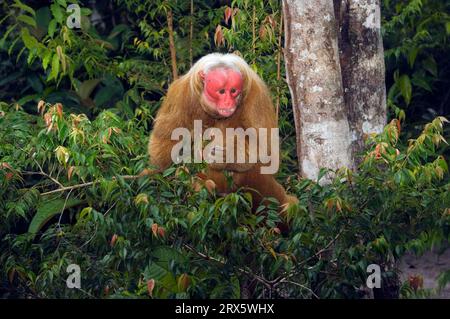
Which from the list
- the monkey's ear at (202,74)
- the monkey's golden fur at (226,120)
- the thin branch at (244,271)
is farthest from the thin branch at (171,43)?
the thin branch at (244,271)

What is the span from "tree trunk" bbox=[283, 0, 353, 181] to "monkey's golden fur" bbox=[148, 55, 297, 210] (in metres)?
0.26

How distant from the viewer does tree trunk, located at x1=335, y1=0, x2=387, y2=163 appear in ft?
23.0

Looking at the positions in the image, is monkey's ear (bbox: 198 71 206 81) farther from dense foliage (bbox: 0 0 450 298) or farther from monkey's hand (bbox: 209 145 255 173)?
dense foliage (bbox: 0 0 450 298)

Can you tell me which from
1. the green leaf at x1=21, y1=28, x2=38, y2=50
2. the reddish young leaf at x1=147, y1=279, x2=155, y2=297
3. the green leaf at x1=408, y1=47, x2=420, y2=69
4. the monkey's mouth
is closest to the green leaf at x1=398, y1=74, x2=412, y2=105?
the green leaf at x1=408, y1=47, x2=420, y2=69

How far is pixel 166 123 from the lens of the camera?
7.01 meters

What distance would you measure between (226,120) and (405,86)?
2609 mm

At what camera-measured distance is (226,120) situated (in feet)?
22.7

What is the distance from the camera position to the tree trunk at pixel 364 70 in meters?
7.00

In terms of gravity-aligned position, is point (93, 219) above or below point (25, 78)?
below

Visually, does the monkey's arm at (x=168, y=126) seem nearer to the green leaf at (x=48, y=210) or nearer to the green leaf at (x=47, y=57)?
the green leaf at (x=48, y=210)

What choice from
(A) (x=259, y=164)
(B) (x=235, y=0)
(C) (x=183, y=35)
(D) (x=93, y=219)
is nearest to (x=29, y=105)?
(C) (x=183, y=35)

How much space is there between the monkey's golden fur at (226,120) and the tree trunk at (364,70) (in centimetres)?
60
